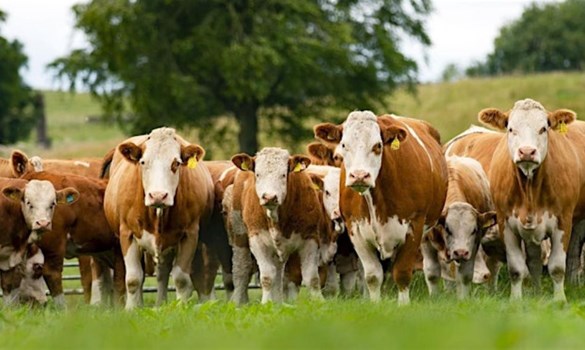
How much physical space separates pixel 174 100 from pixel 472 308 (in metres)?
28.4

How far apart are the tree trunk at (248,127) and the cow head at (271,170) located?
24648 millimetres

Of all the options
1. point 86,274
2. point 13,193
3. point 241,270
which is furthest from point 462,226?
point 86,274

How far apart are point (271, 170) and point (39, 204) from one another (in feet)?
8.91

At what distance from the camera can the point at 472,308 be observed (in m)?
11.0

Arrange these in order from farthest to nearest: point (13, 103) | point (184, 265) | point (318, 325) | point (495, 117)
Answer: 1. point (13, 103)
2. point (495, 117)
3. point (184, 265)
4. point (318, 325)

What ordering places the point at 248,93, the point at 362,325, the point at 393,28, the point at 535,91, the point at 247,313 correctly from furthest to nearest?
the point at 535,91
the point at 393,28
the point at 248,93
the point at 247,313
the point at 362,325

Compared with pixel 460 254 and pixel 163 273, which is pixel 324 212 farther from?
pixel 163 273

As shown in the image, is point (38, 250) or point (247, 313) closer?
point (247, 313)

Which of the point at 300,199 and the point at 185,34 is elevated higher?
the point at 185,34

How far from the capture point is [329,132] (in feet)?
45.3

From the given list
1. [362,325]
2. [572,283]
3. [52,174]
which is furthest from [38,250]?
[362,325]

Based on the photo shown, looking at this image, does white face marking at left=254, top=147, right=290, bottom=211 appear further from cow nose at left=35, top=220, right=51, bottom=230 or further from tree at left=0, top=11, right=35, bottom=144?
tree at left=0, top=11, right=35, bottom=144

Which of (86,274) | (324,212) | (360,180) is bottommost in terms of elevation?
(86,274)

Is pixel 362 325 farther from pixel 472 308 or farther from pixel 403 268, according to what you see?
pixel 403 268
